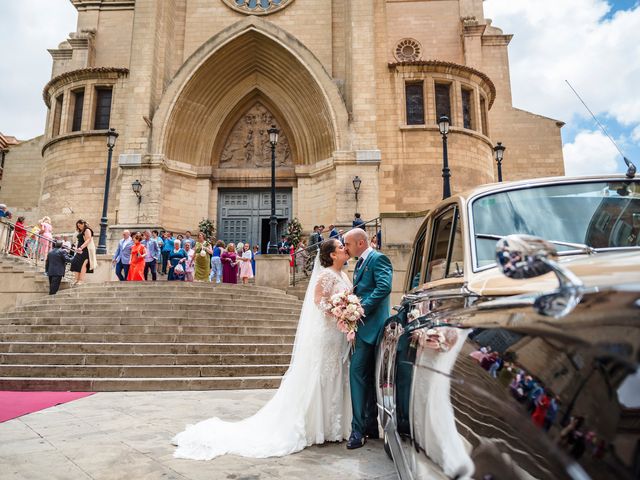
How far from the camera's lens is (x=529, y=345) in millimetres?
1109

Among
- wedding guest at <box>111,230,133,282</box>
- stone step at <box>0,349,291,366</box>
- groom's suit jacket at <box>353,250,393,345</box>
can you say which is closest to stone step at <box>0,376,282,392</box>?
stone step at <box>0,349,291,366</box>

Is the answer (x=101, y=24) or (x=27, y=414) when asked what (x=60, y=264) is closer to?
(x=27, y=414)

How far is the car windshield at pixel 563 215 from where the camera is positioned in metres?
2.24

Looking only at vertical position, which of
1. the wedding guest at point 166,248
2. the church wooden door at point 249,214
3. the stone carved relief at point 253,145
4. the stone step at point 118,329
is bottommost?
the stone step at point 118,329

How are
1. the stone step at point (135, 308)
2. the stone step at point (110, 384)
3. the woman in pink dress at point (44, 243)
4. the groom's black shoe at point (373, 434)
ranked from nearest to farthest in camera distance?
the groom's black shoe at point (373, 434) → the stone step at point (110, 384) → the stone step at point (135, 308) → the woman in pink dress at point (44, 243)

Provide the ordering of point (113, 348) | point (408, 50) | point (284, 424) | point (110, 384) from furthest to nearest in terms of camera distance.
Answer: point (408, 50) < point (113, 348) < point (110, 384) < point (284, 424)

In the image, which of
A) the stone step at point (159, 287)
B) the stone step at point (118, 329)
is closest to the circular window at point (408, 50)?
the stone step at point (159, 287)

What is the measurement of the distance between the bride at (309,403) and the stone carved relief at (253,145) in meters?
17.4

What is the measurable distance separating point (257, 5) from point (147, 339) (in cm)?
1921

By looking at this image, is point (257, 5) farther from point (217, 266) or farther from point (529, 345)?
point (529, 345)

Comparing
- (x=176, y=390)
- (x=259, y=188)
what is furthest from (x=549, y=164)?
(x=176, y=390)

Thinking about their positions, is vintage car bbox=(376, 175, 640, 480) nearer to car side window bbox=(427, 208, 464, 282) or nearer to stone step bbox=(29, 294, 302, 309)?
car side window bbox=(427, 208, 464, 282)

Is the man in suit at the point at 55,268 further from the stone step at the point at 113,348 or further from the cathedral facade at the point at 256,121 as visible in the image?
the cathedral facade at the point at 256,121

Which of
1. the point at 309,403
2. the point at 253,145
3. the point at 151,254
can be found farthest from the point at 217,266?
the point at 309,403
